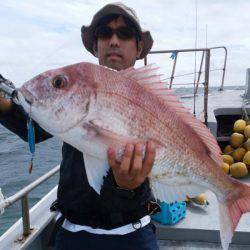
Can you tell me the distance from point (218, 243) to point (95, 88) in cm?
247

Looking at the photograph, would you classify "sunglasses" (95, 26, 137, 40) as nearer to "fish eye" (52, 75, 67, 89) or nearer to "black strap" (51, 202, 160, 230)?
"fish eye" (52, 75, 67, 89)

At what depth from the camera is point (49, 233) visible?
10.6 ft

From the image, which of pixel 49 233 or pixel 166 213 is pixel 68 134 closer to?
pixel 49 233

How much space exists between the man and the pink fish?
128 millimetres

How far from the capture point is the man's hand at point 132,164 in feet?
5.53

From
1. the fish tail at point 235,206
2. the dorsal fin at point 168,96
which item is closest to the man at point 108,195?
the dorsal fin at point 168,96

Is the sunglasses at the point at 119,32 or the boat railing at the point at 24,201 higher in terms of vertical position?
the sunglasses at the point at 119,32

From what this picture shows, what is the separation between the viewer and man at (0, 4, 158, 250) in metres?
1.90

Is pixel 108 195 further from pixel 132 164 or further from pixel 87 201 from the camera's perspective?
pixel 132 164

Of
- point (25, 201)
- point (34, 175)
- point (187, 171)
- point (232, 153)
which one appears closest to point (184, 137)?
point (187, 171)

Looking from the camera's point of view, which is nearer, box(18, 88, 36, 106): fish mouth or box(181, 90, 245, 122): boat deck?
box(18, 88, 36, 106): fish mouth

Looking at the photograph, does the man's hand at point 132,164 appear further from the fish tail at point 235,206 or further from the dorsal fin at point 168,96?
the fish tail at point 235,206

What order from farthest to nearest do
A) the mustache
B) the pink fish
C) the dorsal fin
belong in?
the mustache → the dorsal fin → the pink fish

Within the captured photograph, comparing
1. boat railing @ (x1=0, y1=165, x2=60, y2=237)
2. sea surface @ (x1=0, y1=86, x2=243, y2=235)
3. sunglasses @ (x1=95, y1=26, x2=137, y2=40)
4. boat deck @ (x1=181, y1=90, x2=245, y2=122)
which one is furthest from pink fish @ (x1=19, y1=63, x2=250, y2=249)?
sea surface @ (x1=0, y1=86, x2=243, y2=235)
